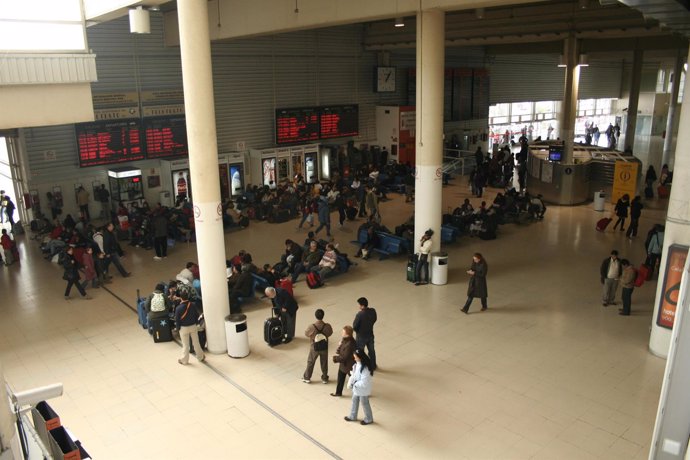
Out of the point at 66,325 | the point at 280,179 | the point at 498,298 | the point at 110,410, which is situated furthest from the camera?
the point at 280,179

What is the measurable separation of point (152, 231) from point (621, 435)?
13050 millimetres

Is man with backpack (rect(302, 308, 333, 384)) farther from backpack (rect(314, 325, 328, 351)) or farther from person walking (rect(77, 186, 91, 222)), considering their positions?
person walking (rect(77, 186, 91, 222))

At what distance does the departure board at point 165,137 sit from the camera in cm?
2116

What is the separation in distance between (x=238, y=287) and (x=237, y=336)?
7.62 ft

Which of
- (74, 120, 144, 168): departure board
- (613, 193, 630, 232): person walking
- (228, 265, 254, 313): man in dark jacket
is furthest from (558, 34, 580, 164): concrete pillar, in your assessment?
(74, 120, 144, 168): departure board

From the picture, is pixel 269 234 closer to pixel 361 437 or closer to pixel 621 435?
pixel 361 437

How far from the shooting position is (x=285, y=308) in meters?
10.6

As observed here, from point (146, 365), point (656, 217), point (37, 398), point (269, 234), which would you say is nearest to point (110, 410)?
point (146, 365)

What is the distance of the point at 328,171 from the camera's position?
88.2ft

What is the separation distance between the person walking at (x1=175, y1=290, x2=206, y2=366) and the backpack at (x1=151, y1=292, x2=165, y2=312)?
2.90 feet

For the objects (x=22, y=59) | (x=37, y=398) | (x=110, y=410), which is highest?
(x=22, y=59)

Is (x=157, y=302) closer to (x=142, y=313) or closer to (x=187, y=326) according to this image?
(x=142, y=313)

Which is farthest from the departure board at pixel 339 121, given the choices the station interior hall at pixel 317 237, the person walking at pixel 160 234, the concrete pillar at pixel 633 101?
the concrete pillar at pixel 633 101

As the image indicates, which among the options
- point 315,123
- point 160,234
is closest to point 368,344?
point 160,234
